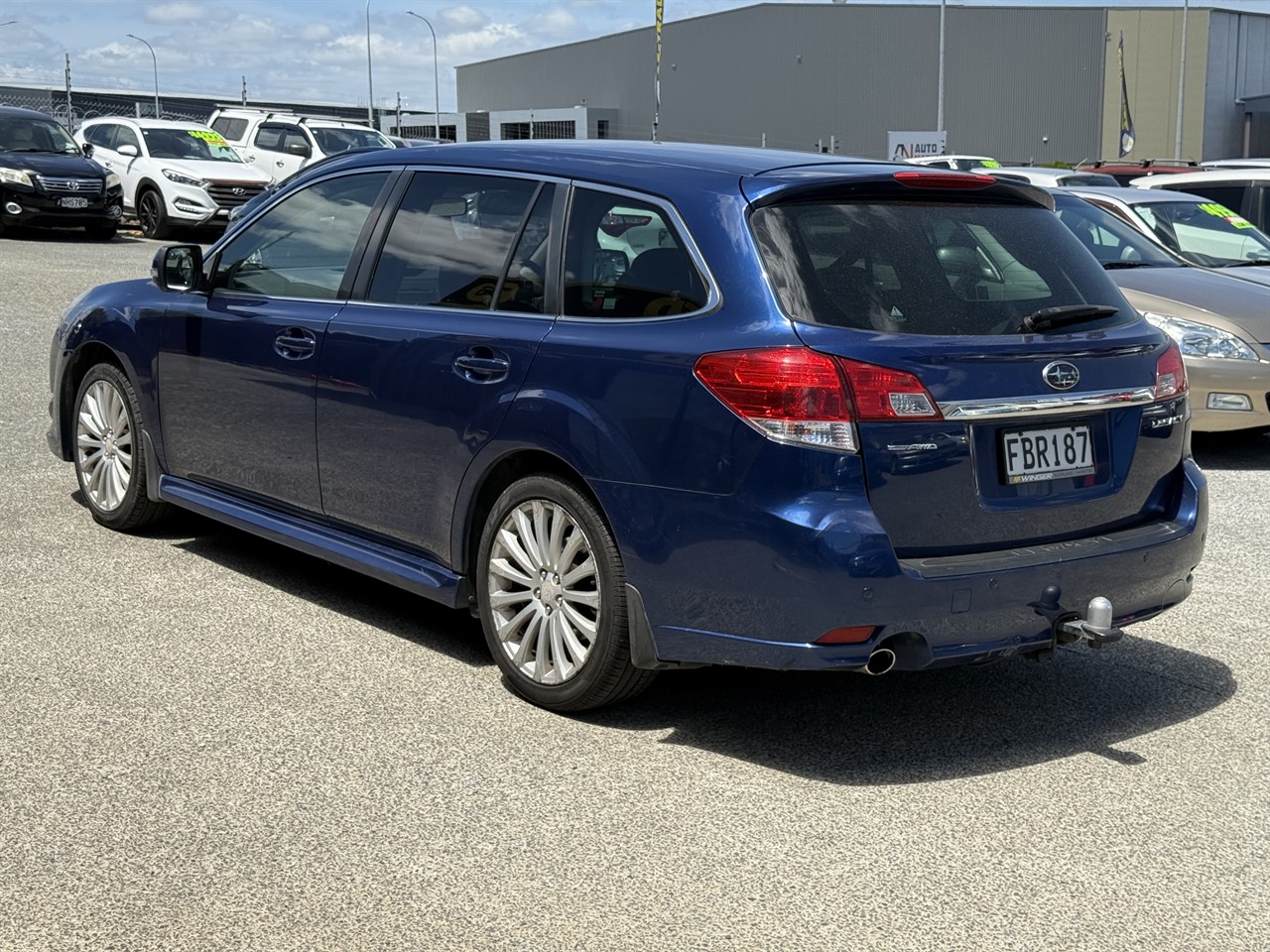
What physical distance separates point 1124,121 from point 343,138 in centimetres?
5261

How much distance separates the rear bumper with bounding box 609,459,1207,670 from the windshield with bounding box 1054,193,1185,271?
653 cm

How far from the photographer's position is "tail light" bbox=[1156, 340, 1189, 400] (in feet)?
15.9

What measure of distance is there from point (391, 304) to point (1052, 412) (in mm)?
2248

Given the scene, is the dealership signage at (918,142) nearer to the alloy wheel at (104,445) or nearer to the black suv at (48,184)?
the black suv at (48,184)

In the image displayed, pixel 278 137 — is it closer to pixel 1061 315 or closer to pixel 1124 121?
pixel 1061 315

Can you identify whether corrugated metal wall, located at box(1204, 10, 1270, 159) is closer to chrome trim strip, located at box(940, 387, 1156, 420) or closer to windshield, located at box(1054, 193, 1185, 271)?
windshield, located at box(1054, 193, 1185, 271)

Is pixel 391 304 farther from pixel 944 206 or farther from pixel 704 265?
pixel 944 206

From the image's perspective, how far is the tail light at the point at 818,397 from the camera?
415 centimetres

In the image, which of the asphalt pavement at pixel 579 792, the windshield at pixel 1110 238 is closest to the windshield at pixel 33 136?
the windshield at pixel 1110 238

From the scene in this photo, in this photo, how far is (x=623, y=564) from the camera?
456 centimetres

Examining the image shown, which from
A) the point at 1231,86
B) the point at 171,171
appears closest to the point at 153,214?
the point at 171,171

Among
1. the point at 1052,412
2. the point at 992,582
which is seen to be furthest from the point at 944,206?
the point at 992,582

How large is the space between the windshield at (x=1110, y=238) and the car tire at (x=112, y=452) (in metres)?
6.45

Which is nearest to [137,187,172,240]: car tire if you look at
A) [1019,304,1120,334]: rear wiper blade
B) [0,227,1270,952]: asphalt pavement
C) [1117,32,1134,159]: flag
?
[0,227,1270,952]: asphalt pavement
